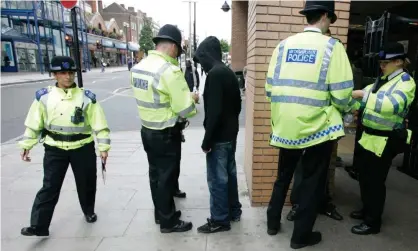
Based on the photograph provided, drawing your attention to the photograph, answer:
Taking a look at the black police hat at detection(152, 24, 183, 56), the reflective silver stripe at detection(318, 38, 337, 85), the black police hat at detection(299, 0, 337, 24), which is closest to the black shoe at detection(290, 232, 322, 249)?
the reflective silver stripe at detection(318, 38, 337, 85)

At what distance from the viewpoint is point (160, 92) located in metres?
2.79

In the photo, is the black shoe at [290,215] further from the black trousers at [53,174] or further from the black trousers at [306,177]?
the black trousers at [53,174]

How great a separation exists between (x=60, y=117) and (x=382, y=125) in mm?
2933

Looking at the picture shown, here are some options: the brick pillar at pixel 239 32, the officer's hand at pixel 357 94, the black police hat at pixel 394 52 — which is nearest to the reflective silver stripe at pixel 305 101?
the officer's hand at pixel 357 94

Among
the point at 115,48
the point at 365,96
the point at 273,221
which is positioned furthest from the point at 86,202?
the point at 115,48

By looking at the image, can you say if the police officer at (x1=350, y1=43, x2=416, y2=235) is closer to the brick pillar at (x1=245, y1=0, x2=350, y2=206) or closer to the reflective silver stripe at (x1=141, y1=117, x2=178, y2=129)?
the brick pillar at (x1=245, y1=0, x2=350, y2=206)

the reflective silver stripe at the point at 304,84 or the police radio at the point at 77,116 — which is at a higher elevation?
the reflective silver stripe at the point at 304,84

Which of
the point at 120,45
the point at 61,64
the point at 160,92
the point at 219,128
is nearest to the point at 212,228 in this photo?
the point at 219,128

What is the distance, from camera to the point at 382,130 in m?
2.78

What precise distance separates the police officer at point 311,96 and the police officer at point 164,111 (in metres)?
0.85

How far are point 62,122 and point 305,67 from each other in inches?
87.1

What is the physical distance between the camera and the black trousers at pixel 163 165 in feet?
9.55

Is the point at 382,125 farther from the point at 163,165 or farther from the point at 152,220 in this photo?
the point at 152,220

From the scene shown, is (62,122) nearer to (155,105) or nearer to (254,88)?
(155,105)
